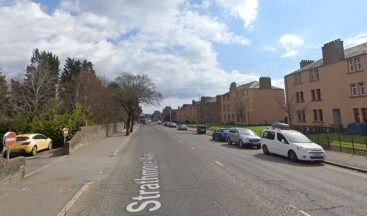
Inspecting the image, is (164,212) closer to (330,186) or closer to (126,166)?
(330,186)

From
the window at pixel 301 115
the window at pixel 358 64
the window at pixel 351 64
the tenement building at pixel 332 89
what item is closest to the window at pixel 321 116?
the tenement building at pixel 332 89

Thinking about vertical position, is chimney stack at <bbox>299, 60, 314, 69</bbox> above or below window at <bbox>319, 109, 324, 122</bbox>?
above

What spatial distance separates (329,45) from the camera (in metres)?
40.6

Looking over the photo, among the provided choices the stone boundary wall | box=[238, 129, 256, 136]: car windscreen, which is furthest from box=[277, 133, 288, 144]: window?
the stone boundary wall

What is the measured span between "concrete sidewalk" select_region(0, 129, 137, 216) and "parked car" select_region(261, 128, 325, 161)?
9716mm

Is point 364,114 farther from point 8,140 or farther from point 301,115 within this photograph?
point 8,140

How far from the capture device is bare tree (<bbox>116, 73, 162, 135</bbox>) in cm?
5509

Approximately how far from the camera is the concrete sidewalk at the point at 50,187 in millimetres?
8773

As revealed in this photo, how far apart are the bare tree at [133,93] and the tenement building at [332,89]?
21959 mm

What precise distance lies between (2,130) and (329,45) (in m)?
36.3

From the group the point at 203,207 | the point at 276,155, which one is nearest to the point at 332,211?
the point at 203,207

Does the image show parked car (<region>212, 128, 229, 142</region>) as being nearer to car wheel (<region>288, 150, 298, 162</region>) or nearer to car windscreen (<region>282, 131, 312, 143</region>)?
car windscreen (<region>282, 131, 312, 143</region>)

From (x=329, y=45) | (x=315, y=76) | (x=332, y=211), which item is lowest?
(x=332, y=211)

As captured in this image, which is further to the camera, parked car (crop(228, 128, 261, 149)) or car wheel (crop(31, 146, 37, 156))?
parked car (crop(228, 128, 261, 149))
